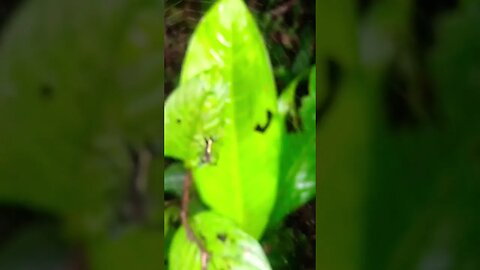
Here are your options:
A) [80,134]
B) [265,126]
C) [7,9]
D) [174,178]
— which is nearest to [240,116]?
[265,126]

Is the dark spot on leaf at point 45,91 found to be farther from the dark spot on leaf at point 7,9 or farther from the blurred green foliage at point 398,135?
the blurred green foliage at point 398,135

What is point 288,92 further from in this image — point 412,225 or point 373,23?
point 412,225

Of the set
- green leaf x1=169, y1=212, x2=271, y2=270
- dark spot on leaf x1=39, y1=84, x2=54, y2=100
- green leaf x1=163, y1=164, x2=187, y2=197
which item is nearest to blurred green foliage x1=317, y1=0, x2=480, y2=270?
green leaf x1=169, y1=212, x2=271, y2=270

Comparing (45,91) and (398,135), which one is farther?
(398,135)

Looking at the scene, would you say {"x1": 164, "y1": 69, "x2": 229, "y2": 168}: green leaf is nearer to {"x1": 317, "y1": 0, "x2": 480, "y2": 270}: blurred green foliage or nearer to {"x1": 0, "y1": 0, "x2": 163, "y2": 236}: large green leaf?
{"x1": 0, "y1": 0, "x2": 163, "y2": 236}: large green leaf

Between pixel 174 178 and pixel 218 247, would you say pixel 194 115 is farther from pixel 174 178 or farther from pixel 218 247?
pixel 218 247

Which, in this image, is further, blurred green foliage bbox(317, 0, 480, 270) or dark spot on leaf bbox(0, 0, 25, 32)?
blurred green foliage bbox(317, 0, 480, 270)

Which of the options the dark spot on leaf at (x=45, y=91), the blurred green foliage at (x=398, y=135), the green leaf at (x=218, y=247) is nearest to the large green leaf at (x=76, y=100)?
the dark spot on leaf at (x=45, y=91)
